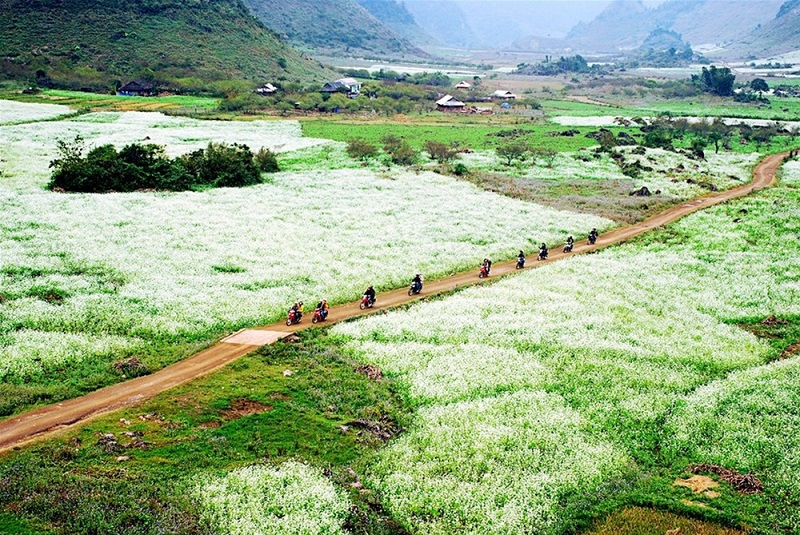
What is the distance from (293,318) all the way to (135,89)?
13024 cm

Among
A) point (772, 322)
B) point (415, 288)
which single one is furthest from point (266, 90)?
point (772, 322)

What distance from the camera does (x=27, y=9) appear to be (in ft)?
533

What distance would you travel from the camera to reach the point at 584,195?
74.5 meters

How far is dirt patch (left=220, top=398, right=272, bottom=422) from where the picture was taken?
23578 millimetres

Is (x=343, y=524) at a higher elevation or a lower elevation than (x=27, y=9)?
lower

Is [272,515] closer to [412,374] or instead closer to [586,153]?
[412,374]

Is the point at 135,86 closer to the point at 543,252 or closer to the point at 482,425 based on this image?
the point at 543,252

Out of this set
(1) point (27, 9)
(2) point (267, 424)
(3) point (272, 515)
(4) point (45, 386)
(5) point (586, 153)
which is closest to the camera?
(3) point (272, 515)

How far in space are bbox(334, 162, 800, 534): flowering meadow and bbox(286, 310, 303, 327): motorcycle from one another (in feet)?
7.12

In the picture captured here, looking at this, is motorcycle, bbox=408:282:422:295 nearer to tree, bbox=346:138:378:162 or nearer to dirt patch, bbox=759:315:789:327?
dirt patch, bbox=759:315:789:327

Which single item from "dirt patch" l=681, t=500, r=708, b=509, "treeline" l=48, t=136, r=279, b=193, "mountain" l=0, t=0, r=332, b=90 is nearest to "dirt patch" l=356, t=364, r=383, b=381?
"dirt patch" l=681, t=500, r=708, b=509

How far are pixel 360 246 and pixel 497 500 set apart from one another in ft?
103

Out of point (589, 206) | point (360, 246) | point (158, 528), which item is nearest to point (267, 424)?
point (158, 528)

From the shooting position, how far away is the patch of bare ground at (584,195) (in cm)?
6639
